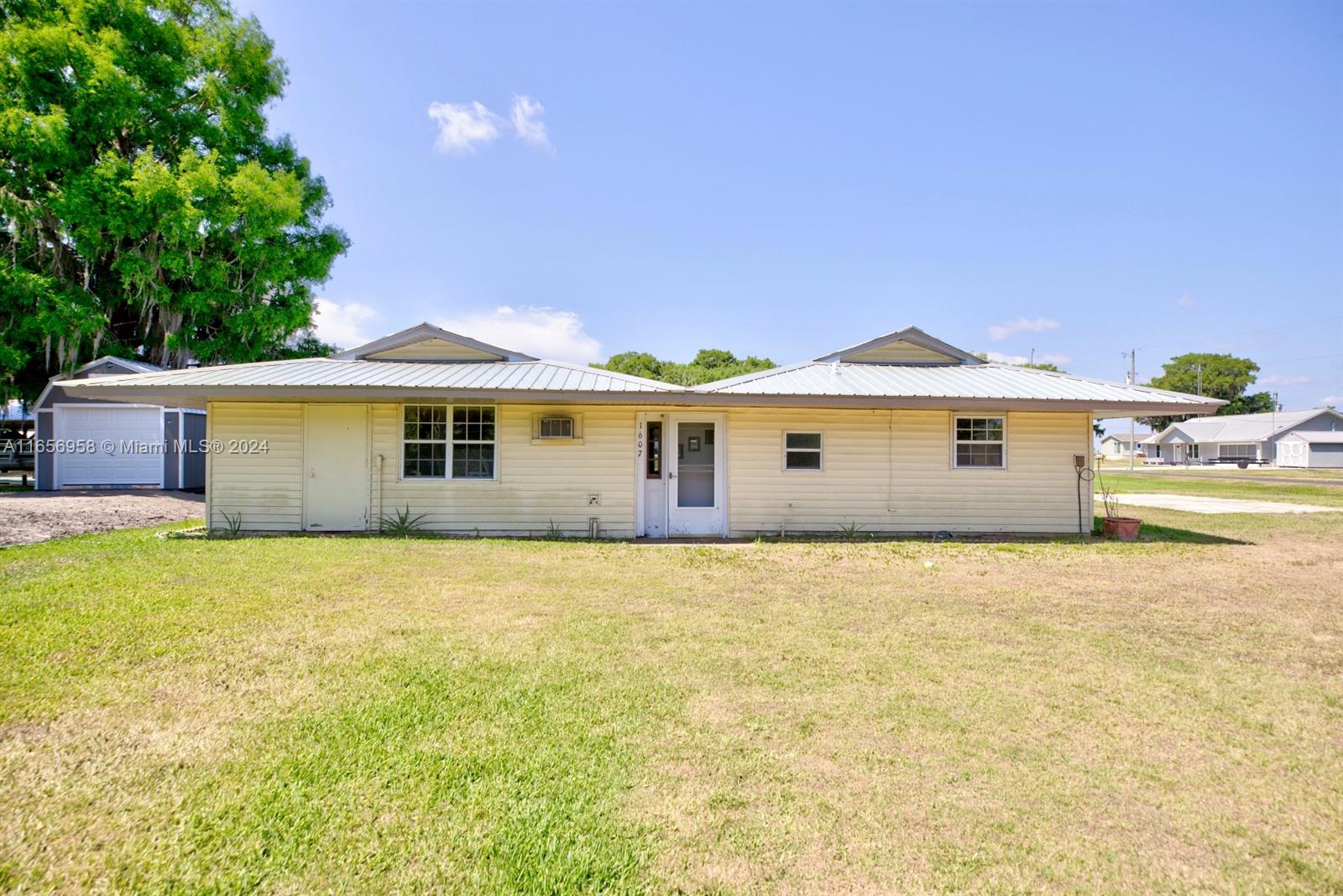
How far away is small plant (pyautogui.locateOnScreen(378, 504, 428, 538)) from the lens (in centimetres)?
999

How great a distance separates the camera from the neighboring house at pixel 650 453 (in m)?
9.97

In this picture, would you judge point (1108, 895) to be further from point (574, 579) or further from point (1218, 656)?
point (574, 579)

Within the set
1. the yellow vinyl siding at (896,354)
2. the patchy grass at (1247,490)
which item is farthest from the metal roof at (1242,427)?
the yellow vinyl siding at (896,354)

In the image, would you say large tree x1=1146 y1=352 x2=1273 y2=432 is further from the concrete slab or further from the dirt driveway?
the dirt driveway

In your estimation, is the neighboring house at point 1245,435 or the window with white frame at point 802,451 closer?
the window with white frame at point 802,451

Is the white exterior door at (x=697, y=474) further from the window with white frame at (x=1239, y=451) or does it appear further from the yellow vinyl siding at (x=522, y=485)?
the window with white frame at (x=1239, y=451)

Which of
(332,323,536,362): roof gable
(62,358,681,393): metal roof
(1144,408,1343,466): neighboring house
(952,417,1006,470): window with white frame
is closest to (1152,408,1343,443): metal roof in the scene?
(1144,408,1343,466): neighboring house

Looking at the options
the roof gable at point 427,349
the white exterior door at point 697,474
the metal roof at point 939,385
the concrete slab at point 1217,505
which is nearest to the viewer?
the metal roof at point 939,385

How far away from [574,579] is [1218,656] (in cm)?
559

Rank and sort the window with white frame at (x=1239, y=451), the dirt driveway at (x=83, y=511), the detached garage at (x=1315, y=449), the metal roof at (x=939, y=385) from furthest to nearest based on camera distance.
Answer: the window with white frame at (x=1239, y=451) → the detached garage at (x=1315, y=449) → the metal roof at (x=939, y=385) → the dirt driveway at (x=83, y=511)

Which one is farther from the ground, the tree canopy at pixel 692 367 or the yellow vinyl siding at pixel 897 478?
the tree canopy at pixel 692 367

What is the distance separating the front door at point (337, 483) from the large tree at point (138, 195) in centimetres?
1241

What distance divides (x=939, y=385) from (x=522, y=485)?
25.3ft

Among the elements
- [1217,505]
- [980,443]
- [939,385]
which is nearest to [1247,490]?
[1217,505]
